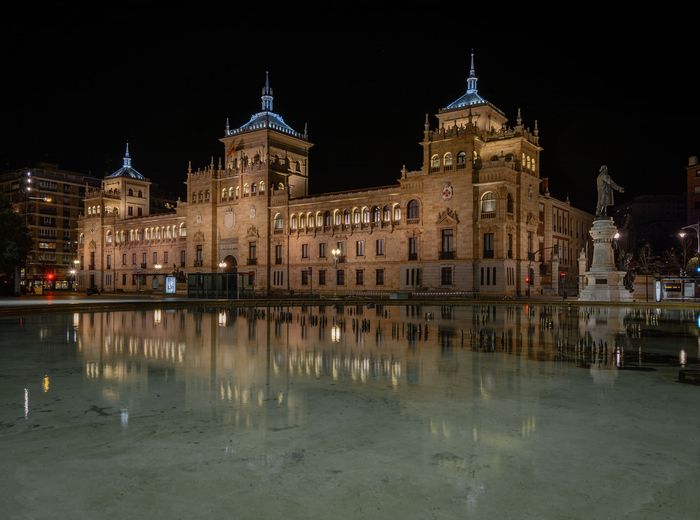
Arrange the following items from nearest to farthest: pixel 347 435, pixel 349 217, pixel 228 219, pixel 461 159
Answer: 1. pixel 347 435
2. pixel 461 159
3. pixel 349 217
4. pixel 228 219

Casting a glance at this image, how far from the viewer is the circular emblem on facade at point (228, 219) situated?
7469 centimetres

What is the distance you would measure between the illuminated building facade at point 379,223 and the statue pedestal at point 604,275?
8.11m

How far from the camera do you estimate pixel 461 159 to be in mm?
56688

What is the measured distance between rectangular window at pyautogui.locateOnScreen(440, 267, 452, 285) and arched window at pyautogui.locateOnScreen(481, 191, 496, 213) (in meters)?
6.99

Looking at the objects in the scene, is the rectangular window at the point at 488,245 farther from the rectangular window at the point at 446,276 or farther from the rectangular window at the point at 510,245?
the rectangular window at the point at 446,276

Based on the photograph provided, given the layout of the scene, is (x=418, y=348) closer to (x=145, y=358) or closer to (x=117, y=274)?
(x=145, y=358)

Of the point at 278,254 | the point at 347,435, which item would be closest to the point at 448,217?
the point at 278,254

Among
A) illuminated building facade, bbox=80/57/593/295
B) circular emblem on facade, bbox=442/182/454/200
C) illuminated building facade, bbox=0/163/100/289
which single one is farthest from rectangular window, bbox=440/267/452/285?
illuminated building facade, bbox=0/163/100/289

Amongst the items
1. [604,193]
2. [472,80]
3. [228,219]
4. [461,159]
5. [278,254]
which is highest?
[472,80]

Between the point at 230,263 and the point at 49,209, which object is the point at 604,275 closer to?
the point at 230,263

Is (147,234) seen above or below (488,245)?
above

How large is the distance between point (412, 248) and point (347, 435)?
177 ft

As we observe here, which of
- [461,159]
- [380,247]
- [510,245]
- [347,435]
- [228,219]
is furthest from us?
[228,219]

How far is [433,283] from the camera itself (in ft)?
188
